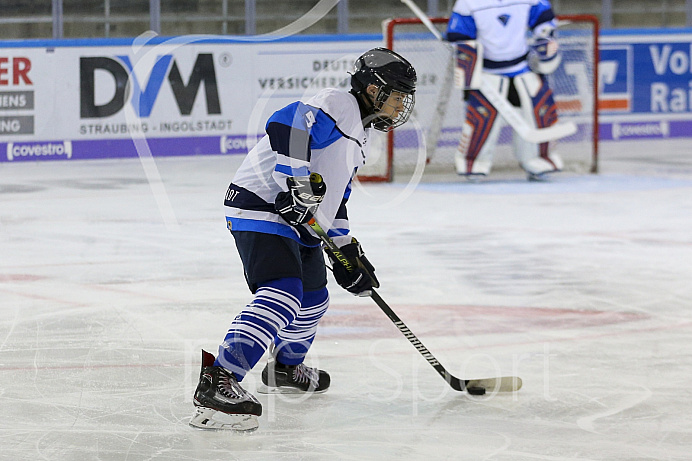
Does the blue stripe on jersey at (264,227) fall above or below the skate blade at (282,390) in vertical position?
above

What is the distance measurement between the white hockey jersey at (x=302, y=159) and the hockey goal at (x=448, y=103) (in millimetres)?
5697

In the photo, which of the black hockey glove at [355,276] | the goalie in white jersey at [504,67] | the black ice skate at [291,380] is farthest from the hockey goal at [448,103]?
the black hockey glove at [355,276]

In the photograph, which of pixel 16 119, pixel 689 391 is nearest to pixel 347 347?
pixel 689 391

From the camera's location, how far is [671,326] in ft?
11.6

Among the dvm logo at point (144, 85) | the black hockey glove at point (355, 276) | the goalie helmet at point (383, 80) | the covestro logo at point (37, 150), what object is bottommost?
the black hockey glove at point (355, 276)

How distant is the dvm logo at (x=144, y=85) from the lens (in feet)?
29.7

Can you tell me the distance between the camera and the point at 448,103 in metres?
9.21

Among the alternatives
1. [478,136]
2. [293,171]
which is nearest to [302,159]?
[293,171]

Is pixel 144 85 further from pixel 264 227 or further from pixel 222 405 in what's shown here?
pixel 222 405

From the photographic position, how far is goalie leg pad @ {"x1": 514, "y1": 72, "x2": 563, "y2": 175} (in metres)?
8.07

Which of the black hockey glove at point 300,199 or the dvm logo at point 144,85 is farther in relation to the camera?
the dvm logo at point 144,85

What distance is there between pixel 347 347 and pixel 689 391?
1.03m

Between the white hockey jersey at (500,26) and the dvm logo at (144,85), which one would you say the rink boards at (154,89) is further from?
the white hockey jersey at (500,26)

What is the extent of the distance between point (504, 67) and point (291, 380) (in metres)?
5.59
